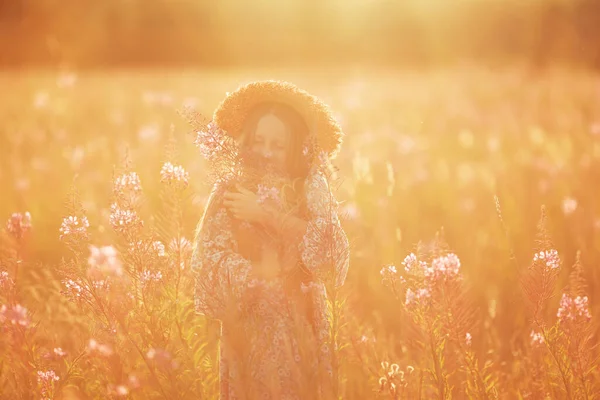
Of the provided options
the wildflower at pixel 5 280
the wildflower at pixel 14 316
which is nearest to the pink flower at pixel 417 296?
the wildflower at pixel 14 316

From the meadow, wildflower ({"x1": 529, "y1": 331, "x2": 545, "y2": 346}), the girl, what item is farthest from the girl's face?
wildflower ({"x1": 529, "y1": 331, "x2": 545, "y2": 346})

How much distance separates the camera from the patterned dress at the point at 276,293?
7.95 ft

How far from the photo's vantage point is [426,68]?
2564 centimetres

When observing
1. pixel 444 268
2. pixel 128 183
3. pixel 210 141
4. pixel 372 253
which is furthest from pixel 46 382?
pixel 372 253

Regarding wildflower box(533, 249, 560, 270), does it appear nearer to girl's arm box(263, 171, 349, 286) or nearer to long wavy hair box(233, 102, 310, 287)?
girl's arm box(263, 171, 349, 286)

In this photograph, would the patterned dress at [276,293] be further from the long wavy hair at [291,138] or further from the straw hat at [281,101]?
the straw hat at [281,101]

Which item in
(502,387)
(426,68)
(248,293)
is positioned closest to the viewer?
(248,293)

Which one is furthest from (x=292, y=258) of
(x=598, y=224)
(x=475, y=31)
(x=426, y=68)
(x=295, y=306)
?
(x=426, y=68)

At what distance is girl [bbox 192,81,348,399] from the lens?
2422 mm

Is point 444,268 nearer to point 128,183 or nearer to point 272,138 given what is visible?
point 272,138

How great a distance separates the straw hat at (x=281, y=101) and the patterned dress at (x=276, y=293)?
320 millimetres

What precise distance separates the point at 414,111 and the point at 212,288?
10156 millimetres

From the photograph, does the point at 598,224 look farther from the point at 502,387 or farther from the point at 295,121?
the point at 295,121

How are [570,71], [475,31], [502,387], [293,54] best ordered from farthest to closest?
[293,54] < [475,31] < [570,71] < [502,387]
